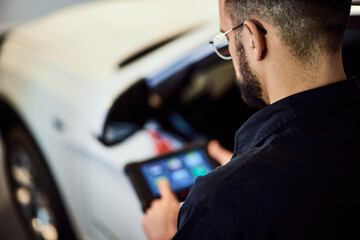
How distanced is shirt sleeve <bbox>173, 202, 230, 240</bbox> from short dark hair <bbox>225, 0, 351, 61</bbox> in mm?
378

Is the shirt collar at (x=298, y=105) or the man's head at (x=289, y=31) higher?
the man's head at (x=289, y=31)

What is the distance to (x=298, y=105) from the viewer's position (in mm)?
818

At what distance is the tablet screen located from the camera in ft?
4.50

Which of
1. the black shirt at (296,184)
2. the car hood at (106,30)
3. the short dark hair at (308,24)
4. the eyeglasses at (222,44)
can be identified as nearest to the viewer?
the black shirt at (296,184)

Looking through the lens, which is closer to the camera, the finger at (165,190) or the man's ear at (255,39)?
the man's ear at (255,39)

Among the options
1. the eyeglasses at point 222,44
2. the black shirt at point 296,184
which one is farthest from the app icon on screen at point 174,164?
the black shirt at point 296,184

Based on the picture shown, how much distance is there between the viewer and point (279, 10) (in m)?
0.85

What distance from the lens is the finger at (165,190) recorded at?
4.25 feet

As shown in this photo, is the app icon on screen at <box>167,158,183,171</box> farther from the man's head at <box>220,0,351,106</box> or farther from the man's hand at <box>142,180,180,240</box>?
the man's head at <box>220,0,351,106</box>

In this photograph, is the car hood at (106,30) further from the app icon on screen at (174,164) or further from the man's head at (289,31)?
the man's head at (289,31)

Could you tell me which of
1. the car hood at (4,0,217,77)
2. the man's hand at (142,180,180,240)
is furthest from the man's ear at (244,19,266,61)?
the car hood at (4,0,217,77)

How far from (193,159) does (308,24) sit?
0.77m

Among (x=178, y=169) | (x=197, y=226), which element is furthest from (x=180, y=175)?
(x=197, y=226)

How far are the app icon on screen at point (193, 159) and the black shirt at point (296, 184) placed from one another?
652 mm
